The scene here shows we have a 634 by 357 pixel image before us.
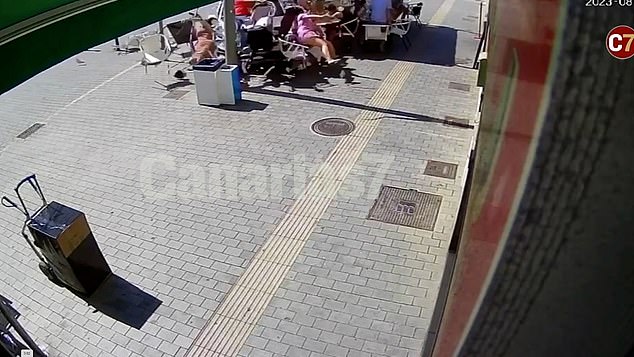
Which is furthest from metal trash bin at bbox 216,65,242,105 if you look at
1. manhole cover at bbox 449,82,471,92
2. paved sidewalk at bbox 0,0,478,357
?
manhole cover at bbox 449,82,471,92

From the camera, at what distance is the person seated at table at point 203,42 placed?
9.93 m

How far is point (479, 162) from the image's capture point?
1132mm

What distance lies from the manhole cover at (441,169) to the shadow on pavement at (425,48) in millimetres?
4228

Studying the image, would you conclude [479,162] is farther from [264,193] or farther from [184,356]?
[264,193]

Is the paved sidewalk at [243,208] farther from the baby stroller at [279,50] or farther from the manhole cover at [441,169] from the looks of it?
the baby stroller at [279,50]

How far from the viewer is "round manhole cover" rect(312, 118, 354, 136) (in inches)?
310

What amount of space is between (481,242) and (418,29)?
1244cm

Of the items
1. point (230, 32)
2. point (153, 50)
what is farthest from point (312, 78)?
point (153, 50)

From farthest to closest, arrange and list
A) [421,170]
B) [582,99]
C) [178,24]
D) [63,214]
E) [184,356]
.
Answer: [178,24] < [421,170] < [63,214] < [184,356] < [582,99]

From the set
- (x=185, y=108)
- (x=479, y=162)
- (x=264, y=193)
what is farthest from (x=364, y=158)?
(x=479, y=162)

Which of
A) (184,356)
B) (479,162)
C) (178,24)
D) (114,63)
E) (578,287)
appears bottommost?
(184,356)

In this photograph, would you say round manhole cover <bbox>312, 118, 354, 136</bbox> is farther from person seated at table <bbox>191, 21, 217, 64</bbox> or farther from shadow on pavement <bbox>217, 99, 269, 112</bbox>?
person seated at table <bbox>191, 21, 217, 64</bbox>

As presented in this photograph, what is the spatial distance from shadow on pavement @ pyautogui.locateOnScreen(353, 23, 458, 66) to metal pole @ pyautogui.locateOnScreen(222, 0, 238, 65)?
120 inches
